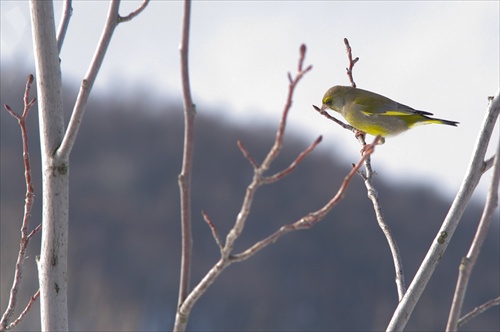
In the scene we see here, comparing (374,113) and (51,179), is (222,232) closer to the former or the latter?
(374,113)

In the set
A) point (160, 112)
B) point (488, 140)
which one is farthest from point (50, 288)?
point (160, 112)

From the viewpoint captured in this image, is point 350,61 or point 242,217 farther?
point 350,61

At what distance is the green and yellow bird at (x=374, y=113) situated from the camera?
16.2 feet

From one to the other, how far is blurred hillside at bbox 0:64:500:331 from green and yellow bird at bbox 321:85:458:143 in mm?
36783

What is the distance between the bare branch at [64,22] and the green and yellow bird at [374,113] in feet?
9.38

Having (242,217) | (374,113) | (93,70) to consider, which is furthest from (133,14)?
(374,113)

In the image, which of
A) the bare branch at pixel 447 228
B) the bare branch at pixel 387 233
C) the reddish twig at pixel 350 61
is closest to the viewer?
the bare branch at pixel 447 228

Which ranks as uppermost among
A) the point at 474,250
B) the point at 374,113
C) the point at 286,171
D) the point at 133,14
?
the point at 374,113

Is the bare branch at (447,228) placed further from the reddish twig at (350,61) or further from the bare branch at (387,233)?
the reddish twig at (350,61)

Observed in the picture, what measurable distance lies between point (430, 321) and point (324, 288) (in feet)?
30.2

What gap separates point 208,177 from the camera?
68.1 meters

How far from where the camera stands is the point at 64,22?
2195 mm

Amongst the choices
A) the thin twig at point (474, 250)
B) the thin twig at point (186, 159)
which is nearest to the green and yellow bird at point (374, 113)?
the thin twig at point (474, 250)

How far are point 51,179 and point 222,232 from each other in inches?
2278
